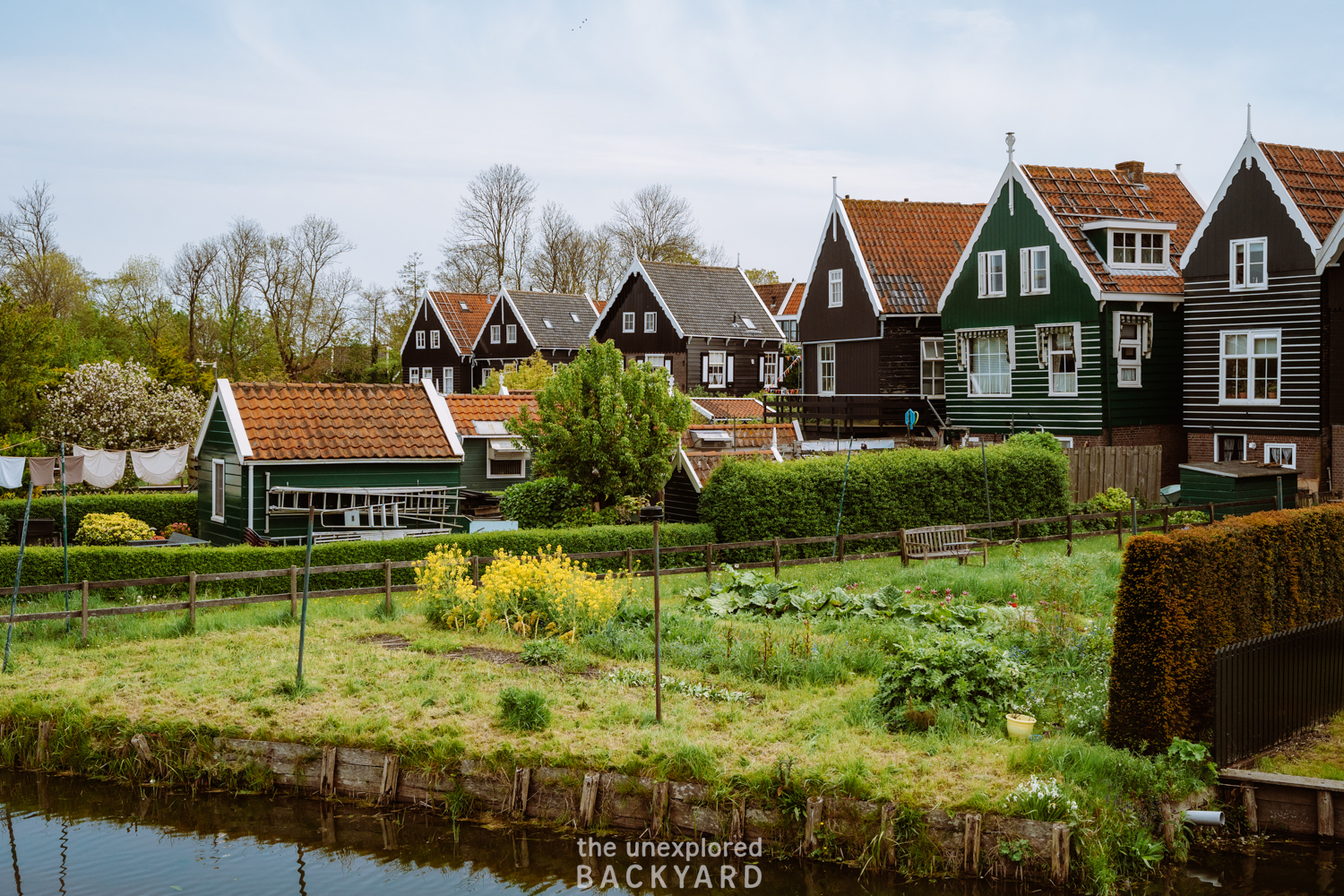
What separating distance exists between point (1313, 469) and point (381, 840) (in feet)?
88.5

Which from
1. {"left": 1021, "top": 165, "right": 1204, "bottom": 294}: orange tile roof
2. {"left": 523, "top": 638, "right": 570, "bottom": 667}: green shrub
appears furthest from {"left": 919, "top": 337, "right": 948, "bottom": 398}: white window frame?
{"left": 523, "top": 638, "right": 570, "bottom": 667}: green shrub

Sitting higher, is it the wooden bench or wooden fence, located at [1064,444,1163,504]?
wooden fence, located at [1064,444,1163,504]

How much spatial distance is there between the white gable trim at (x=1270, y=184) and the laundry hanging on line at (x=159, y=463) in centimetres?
2964

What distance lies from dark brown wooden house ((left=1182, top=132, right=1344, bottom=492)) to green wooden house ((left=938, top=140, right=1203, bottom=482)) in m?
1.24

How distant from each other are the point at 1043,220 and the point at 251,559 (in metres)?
24.7

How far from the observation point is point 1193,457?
33750 millimetres

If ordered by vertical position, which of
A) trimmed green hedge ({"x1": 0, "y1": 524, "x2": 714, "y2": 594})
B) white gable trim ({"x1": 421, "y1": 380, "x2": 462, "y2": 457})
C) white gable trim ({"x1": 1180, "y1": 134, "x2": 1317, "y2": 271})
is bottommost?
trimmed green hedge ({"x1": 0, "y1": 524, "x2": 714, "y2": 594})

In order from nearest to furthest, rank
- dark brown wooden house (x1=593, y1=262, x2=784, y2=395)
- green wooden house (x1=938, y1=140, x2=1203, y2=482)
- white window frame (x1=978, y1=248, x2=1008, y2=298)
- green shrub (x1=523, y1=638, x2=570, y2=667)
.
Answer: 1. green shrub (x1=523, y1=638, x2=570, y2=667)
2. green wooden house (x1=938, y1=140, x2=1203, y2=482)
3. white window frame (x1=978, y1=248, x2=1008, y2=298)
4. dark brown wooden house (x1=593, y1=262, x2=784, y2=395)

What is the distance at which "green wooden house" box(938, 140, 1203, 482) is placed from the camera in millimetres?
33969

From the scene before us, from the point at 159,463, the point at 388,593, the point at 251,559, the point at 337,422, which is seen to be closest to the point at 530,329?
the point at 159,463

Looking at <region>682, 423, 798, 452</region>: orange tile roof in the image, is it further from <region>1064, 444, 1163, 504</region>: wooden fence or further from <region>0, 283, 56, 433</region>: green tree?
<region>0, 283, 56, 433</region>: green tree

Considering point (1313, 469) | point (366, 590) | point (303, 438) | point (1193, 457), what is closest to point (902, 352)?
Result: point (1193, 457)

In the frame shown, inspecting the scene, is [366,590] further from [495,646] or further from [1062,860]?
[1062,860]

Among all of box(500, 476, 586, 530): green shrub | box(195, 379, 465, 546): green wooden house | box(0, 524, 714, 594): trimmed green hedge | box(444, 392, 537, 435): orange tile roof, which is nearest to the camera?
box(0, 524, 714, 594): trimmed green hedge
